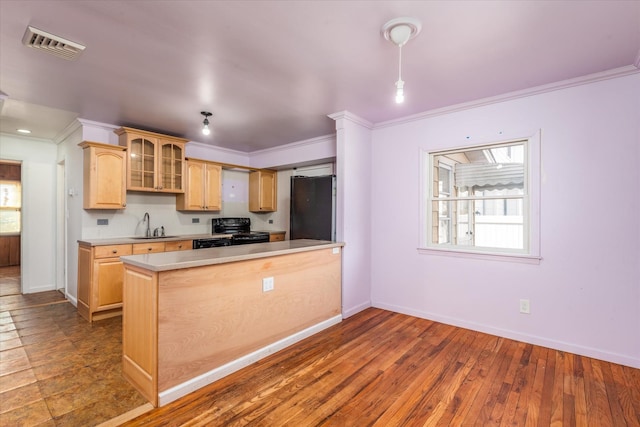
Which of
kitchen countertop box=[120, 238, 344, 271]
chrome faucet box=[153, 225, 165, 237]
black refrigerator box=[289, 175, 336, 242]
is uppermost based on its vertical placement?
black refrigerator box=[289, 175, 336, 242]

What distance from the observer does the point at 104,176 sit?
3676mm

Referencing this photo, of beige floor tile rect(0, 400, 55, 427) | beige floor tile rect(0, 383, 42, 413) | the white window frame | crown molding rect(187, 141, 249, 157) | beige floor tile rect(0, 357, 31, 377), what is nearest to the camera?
beige floor tile rect(0, 400, 55, 427)

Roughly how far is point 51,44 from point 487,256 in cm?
407

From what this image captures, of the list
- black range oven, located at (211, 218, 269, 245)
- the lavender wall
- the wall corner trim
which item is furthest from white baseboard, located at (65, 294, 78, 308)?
the lavender wall

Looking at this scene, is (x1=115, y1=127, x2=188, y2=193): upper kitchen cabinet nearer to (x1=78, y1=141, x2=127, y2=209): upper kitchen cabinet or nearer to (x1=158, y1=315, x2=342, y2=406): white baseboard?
(x1=78, y1=141, x2=127, y2=209): upper kitchen cabinet

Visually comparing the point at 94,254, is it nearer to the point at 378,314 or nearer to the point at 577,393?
the point at 378,314

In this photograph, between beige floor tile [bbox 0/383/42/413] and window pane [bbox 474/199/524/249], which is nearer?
beige floor tile [bbox 0/383/42/413]

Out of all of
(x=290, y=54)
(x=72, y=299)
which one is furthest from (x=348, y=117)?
(x=72, y=299)

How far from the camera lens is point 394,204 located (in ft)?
12.4

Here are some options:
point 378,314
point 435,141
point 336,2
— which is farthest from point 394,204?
point 336,2

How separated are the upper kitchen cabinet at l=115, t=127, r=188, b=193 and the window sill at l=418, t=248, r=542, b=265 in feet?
11.7

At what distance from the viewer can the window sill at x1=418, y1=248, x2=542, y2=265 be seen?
113 inches

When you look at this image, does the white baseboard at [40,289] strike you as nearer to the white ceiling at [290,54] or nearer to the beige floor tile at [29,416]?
the white ceiling at [290,54]

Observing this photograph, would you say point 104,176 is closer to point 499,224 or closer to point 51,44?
point 51,44
